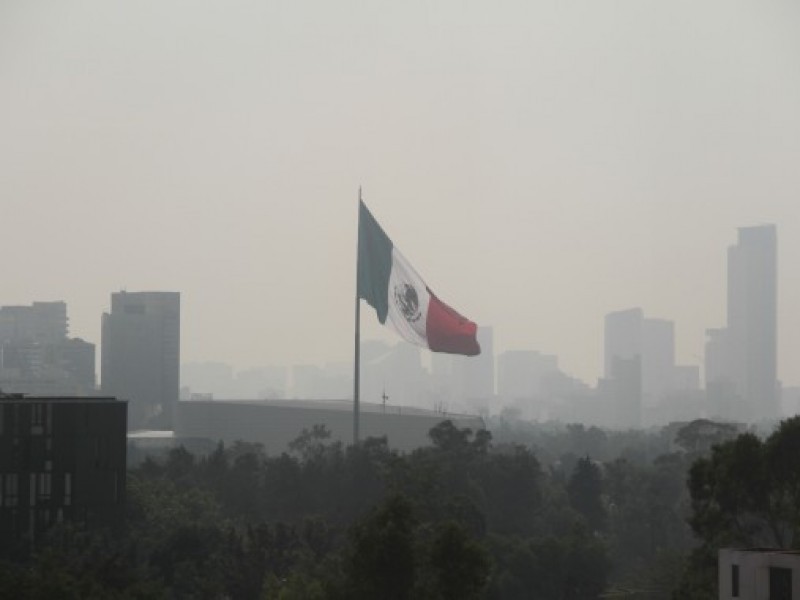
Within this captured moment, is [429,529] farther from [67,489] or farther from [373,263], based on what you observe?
[373,263]

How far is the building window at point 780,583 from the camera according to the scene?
33906mm

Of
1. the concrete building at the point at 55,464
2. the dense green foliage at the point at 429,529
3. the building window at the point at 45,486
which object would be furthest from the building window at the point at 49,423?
the dense green foliage at the point at 429,529

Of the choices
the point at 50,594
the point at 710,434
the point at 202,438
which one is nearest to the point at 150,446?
the point at 202,438

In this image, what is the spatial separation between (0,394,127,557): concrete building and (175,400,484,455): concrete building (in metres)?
104

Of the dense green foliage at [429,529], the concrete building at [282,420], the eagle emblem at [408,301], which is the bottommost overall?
the dense green foliage at [429,529]

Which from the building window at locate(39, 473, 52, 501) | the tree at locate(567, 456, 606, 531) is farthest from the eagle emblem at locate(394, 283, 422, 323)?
the building window at locate(39, 473, 52, 501)

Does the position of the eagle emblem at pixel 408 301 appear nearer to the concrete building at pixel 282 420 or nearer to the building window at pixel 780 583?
the building window at pixel 780 583

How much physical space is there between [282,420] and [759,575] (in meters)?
145

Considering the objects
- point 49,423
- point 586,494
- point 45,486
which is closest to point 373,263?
point 586,494

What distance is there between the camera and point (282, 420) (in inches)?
7028

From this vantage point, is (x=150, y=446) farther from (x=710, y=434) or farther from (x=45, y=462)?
(x=45, y=462)

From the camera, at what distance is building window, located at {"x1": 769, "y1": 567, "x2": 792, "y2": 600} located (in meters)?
33.9

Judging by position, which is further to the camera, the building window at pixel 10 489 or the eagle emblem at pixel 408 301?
the eagle emblem at pixel 408 301

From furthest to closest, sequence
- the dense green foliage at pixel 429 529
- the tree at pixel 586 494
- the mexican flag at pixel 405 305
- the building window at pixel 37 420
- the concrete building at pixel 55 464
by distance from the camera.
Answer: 1. the tree at pixel 586 494
2. the mexican flag at pixel 405 305
3. the building window at pixel 37 420
4. the concrete building at pixel 55 464
5. the dense green foliage at pixel 429 529
